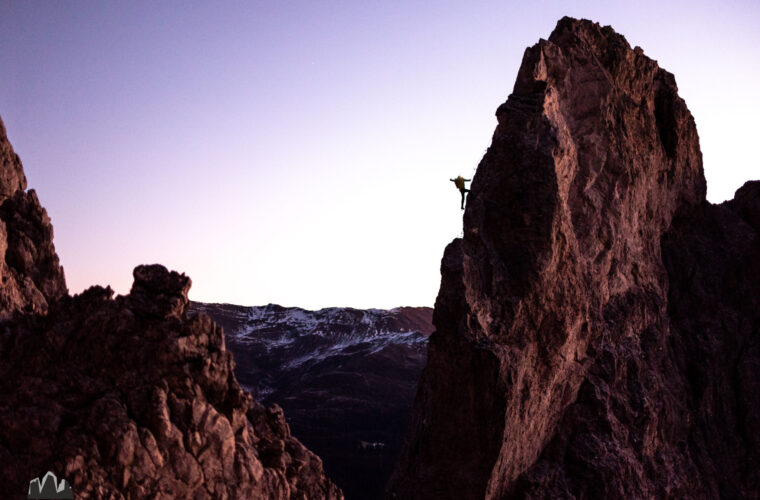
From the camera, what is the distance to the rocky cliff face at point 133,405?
1102cm

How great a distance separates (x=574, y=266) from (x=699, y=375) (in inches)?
298

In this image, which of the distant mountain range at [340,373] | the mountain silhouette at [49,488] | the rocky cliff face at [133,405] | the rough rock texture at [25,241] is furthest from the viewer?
the distant mountain range at [340,373]

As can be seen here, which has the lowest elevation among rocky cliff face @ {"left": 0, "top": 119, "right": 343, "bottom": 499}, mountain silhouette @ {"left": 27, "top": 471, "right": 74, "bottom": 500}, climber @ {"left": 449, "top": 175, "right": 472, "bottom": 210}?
mountain silhouette @ {"left": 27, "top": 471, "right": 74, "bottom": 500}

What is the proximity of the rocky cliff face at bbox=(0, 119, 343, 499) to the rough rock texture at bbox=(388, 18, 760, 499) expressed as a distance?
309 inches

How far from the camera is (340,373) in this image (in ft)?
235

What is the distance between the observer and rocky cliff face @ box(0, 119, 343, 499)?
11.0 metres

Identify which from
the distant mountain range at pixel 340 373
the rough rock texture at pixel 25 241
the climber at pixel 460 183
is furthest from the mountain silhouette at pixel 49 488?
the distant mountain range at pixel 340 373

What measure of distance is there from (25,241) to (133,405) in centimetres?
614

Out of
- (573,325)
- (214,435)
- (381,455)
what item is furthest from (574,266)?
(381,455)

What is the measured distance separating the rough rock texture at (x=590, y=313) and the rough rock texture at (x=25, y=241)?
982cm

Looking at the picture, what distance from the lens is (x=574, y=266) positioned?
23609mm

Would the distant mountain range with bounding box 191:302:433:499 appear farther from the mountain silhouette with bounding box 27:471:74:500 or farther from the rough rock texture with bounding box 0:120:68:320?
the mountain silhouette with bounding box 27:471:74:500

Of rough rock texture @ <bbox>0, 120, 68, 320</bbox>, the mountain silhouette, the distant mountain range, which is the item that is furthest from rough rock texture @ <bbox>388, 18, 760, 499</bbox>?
the distant mountain range

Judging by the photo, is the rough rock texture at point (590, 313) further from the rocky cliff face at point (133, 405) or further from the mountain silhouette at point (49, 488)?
the mountain silhouette at point (49, 488)
